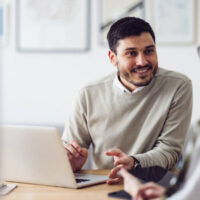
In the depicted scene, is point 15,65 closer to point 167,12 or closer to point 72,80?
point 72,80

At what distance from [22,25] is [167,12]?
3.93ft

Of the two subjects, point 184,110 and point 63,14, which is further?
A: point 63,14

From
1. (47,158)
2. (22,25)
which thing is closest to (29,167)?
(47,158)

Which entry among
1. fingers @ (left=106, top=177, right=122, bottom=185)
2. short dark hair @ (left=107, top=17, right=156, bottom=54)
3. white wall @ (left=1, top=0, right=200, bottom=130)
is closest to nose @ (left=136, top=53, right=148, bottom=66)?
short dark hair @ (left=107, top=17, right=156, bottom=54)

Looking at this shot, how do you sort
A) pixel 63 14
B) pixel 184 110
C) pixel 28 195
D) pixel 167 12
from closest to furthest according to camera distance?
pixel 28 195, pixel 184 110, pixel 167 12, pixel 63 14

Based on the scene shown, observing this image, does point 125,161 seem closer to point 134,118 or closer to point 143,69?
point 134,118

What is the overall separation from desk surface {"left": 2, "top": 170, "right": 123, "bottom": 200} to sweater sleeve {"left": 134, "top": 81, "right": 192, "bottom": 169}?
0.41m

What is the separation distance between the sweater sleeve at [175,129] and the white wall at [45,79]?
1078 millimetres

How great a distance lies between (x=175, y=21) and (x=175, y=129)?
4.38 ft

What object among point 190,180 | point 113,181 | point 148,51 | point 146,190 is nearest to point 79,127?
point 148,51

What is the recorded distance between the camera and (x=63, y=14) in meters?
3.23

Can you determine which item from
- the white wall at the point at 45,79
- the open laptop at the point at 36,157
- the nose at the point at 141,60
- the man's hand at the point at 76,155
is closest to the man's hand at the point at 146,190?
the open laptop at the point at 36,157

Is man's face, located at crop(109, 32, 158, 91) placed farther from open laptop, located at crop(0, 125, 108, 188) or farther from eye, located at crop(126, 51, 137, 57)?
open laptop, located at crop(0, 125, 108, 188)

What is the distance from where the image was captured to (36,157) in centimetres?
147
